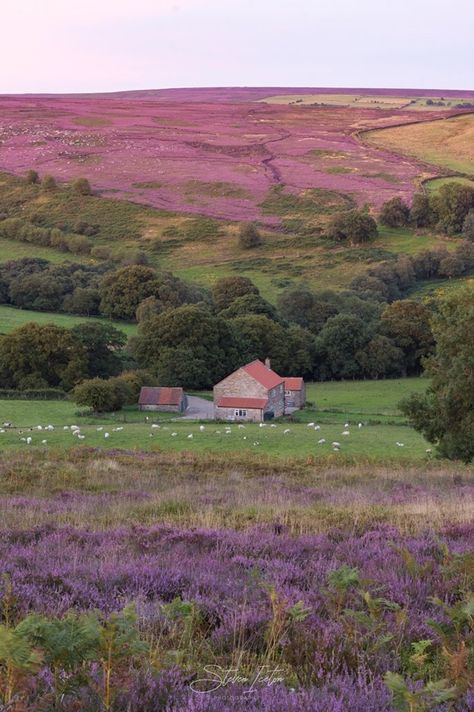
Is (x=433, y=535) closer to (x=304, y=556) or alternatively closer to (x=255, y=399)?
(x=304, y=556)

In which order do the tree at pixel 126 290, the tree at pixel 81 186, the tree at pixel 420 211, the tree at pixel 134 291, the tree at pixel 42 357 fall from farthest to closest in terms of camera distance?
the tree at pixel 81 186
the tree at pixel 420 211
the tree at pixel 126 290
the tree at pixel 134 291
the tree at pixel 42 357

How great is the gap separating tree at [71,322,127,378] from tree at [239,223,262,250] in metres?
43.5

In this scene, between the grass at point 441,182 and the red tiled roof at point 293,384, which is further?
the grass at point 441,182

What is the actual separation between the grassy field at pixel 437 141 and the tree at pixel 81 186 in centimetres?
5480

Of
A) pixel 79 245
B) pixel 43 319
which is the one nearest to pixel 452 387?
pixel 43 319

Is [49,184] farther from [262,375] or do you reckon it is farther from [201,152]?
[262,375]

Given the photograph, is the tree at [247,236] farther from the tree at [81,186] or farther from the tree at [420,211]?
the tree at [81,186]

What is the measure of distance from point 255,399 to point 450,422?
3333cm

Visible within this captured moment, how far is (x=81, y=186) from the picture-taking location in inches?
4838

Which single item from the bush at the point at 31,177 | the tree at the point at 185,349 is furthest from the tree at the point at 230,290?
the bush at the point at 31,177

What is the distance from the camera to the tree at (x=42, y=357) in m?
64.2

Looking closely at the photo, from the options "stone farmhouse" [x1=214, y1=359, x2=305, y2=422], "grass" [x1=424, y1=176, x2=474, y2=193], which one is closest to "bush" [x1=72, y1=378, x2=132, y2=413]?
"stone farmhouse" [x1=214, y1=359, x2=305, y2=422]

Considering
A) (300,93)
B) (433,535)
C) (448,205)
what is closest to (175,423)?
(433,535)

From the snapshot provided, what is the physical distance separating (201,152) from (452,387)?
116 m
